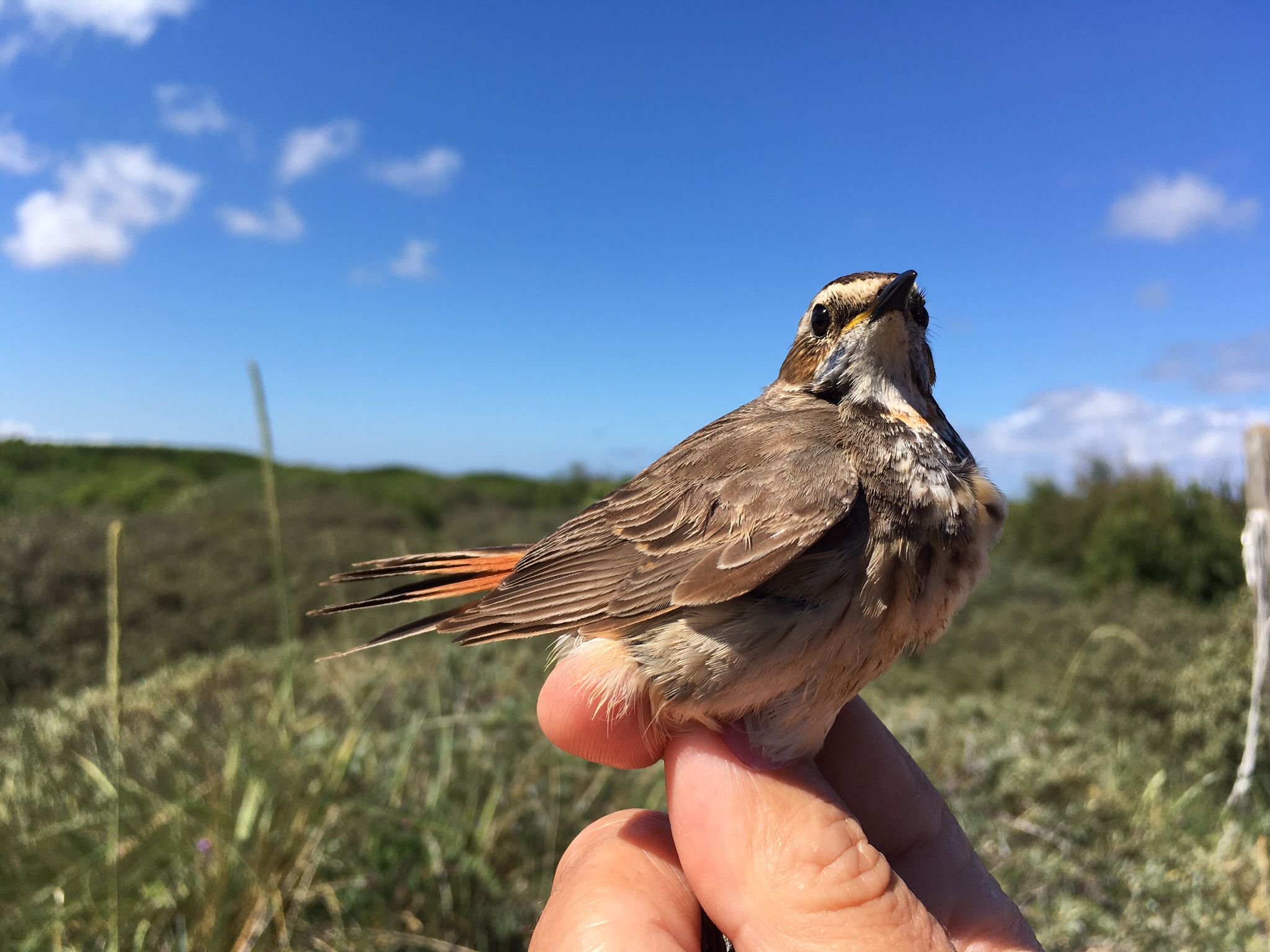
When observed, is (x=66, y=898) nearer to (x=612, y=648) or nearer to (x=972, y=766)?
(x=612, y=648)

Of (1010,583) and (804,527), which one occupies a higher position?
(804,527)

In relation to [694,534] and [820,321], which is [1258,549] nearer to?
[820,321]

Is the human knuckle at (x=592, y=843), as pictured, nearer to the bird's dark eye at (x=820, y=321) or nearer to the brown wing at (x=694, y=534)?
the brown wing at (x=694, y=534)

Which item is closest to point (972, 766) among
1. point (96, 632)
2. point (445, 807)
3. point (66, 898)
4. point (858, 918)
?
point (445, 807)

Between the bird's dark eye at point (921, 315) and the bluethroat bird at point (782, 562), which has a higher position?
the bird's dark eye at point (921, 315)

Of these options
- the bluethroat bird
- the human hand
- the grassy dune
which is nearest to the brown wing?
the bluethroat bird

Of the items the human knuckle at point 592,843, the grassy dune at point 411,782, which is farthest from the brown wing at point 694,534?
the grassy dune at point 411,782
